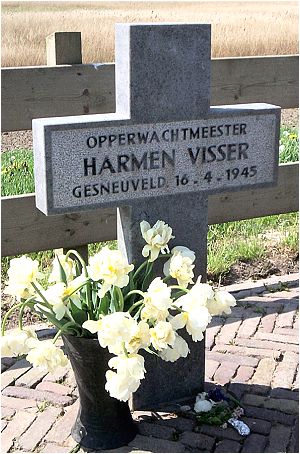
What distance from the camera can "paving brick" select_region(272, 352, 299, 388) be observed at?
3.69 m

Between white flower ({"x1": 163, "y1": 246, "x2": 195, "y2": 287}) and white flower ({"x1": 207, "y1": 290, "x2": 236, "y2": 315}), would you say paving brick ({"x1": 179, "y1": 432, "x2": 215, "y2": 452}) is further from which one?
white flower ({"x1": 163, "y1": 246, "x2": 195, "y2": 287})

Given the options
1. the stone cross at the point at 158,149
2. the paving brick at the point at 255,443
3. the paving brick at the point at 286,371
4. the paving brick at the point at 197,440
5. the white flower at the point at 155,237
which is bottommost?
the paving brick at the point at 255,443

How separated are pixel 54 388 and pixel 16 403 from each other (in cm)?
20

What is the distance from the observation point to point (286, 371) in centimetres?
379

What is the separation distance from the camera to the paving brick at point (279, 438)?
3.19m

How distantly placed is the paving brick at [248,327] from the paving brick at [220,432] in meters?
0.92

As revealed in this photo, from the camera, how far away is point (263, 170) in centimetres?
344

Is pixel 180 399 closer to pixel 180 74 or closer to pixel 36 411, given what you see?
pixel 36 411

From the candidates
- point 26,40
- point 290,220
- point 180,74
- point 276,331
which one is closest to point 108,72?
point 180,74

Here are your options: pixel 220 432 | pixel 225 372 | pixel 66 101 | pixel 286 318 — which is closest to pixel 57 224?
pixel 66 101

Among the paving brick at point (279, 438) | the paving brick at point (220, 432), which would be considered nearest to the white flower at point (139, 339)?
the paving brick at point (220, 432)

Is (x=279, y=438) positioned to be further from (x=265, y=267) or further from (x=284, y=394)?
(x=265, y=267)

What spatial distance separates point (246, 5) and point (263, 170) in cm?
1654

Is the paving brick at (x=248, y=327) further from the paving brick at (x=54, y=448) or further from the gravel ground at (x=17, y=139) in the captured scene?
the gravel ground at (x=17, y=139)
